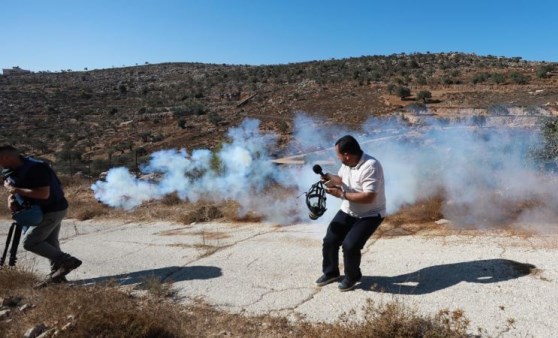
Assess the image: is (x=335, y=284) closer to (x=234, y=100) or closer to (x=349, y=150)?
(x=349, y=150)

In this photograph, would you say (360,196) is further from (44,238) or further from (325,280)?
(44,238)

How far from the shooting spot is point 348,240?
15.9 ft

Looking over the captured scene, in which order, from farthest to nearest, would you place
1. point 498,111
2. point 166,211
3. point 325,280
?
point 498,111 → point 166,211 → point 325,280

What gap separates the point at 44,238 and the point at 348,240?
13.1ft

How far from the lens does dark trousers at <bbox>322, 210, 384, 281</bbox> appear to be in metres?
4.84

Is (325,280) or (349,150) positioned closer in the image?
(349,150)

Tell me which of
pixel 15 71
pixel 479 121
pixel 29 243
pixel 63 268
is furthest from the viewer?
pixel 15 71

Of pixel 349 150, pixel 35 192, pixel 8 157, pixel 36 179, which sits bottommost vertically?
pixel 35 192

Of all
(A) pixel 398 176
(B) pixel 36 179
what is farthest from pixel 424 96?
(B) pixel 36 179

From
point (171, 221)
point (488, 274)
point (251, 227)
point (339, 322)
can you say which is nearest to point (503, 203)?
point (488, 274)

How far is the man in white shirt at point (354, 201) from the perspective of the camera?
4.76 metres

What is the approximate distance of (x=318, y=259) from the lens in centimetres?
622

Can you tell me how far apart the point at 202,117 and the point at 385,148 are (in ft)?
57.8

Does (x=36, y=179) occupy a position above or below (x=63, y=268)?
above
